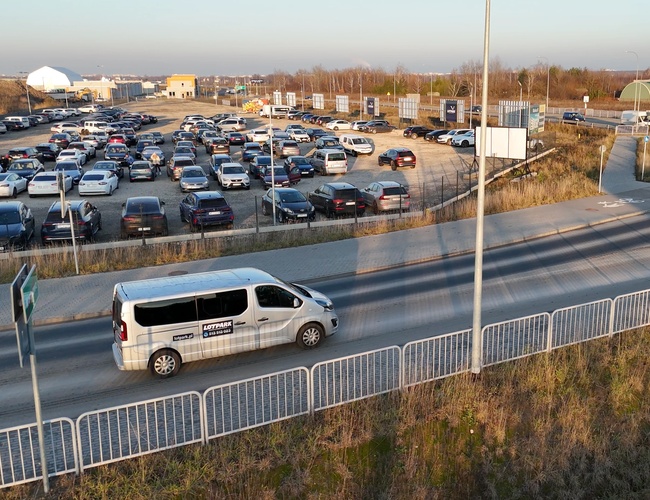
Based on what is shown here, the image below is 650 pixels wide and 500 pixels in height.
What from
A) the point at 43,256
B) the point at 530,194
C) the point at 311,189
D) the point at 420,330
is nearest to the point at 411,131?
the point at 311,189

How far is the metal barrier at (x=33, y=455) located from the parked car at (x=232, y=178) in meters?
24.6

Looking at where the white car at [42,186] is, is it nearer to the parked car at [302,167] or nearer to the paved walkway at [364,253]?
the parked car at [302,167]

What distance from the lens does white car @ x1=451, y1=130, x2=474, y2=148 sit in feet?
161

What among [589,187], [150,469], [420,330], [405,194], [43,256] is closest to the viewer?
[150,469]

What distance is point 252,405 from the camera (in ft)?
31.6

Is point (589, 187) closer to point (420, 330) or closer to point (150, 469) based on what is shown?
point (420, 330)

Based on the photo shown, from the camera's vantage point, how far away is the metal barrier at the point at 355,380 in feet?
32.1

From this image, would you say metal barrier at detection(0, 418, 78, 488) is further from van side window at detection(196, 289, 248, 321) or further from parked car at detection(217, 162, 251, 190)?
parked car at detection(217, 162, 251, 190)

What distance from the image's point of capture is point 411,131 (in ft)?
183

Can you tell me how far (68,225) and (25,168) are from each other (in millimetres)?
16715

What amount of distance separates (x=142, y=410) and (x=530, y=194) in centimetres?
2231

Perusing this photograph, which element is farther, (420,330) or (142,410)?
(420,330)

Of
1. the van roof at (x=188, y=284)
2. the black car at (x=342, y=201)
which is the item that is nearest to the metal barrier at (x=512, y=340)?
the van roof at (x=188, y=284)

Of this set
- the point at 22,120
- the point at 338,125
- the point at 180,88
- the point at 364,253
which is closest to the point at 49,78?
the point at 180,88
